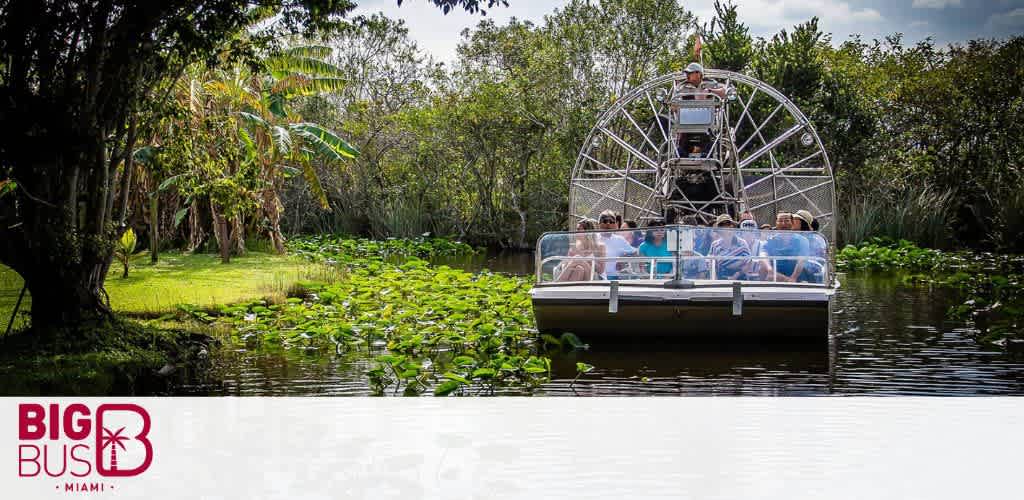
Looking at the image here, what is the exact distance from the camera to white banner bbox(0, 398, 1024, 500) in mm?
4680

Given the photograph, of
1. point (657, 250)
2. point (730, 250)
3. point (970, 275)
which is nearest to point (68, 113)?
point (657, 250)

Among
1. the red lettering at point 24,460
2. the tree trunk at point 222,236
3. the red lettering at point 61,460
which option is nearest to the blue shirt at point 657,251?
the red lettering at point 61,460

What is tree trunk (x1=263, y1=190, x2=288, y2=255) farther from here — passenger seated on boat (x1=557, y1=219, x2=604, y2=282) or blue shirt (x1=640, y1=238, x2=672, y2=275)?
blue shirt (x1=640, y1=238, x2=672, y2=275)

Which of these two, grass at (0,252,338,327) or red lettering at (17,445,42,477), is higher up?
grass at (0,252,338,327)

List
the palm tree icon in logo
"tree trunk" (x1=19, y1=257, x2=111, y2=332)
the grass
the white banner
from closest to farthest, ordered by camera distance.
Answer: the white banner → the palm tree icon in logo → "tree trunk" (x1=19, y1=257, x2=111, y2=332) → the grass

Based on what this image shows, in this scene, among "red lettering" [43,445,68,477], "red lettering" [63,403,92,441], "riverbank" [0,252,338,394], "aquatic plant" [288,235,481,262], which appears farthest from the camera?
"aquatic plant" [288,235,481,262]

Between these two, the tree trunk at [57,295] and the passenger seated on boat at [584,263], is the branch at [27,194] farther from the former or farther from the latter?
the passenger seated on boat at [584,263]

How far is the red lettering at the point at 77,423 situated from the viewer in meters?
5.96

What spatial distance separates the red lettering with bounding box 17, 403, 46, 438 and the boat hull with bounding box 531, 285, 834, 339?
11.5ft

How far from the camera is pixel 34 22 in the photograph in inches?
292

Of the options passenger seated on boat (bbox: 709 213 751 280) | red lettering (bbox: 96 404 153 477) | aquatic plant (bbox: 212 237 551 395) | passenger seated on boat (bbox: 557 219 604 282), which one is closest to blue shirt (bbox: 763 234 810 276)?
passenger seated on boat (bbox: 709 213 751 280)

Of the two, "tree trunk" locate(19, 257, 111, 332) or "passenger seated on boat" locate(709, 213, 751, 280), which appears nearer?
"tree trunk" locate(19, 257, 111, 332)

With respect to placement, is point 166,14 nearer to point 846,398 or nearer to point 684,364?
point 684,364

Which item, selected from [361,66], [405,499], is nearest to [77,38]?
[405,499]
